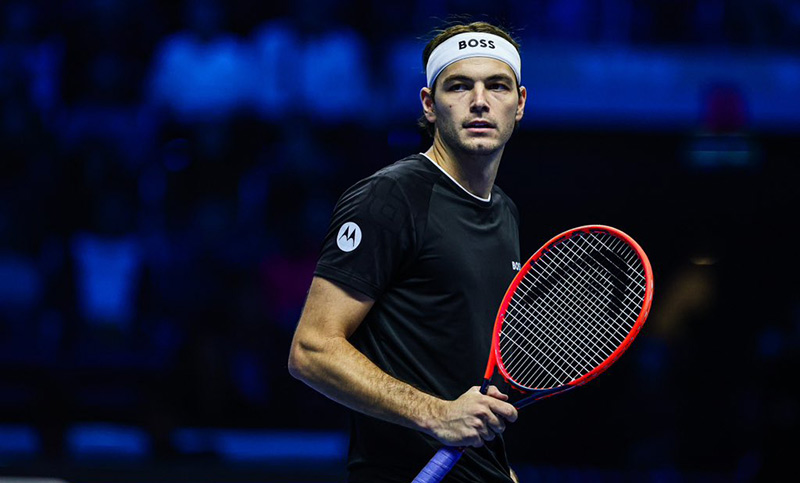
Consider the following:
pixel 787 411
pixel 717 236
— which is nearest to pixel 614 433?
pixel 787 411

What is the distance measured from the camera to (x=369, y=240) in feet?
6.01

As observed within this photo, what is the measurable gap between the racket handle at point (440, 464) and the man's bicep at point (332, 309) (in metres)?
0.26

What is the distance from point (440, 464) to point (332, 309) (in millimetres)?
318

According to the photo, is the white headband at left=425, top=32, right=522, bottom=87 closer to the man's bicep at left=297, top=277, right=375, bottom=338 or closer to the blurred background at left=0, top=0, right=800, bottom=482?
the man's bicep at left=297, top=277, right=375, bottom=338

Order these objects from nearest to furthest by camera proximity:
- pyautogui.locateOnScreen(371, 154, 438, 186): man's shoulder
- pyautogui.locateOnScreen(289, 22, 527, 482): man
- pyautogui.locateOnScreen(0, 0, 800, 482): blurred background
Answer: pyautogui.locateOnScreen(289, 22, 527, 482): man, pyautogui.locateOnScreen(371, 154, 438, 186): man's shoulder, pyautogui.locateOnScreen(0, 0, 800, 482): blurred background

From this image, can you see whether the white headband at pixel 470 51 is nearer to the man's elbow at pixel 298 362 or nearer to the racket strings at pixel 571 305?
the racket strings at pixel 571 305

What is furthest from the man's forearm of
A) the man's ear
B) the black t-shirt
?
the man's ear

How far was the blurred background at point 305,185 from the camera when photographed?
5.23 metres

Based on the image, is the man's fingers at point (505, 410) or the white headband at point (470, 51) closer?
the man's fingers at point (505, 410)

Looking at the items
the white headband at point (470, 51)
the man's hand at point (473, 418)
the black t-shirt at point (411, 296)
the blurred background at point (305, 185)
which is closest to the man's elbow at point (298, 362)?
the black t-shirt at point (411, 296)

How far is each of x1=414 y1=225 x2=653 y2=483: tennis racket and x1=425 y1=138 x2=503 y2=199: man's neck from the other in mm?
172

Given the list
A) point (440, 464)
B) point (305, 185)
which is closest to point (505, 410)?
point (440, 464)

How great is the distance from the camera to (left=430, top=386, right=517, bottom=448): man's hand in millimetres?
1680

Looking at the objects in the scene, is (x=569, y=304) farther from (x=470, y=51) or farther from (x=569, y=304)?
(x=470, y=51)
